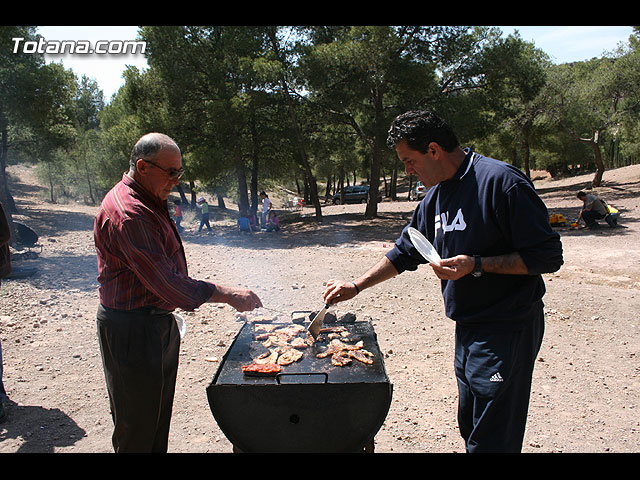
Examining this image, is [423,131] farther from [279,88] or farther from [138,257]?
[279,88]

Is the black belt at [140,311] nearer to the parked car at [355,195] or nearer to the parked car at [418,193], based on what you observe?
the parked car at [418,193]

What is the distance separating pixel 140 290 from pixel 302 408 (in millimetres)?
1079

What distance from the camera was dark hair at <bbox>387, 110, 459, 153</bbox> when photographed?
96.7 inches

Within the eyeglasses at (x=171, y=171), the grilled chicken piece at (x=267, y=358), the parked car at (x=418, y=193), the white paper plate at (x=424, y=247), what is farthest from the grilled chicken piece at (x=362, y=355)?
the parked car at (x=418, y=193)

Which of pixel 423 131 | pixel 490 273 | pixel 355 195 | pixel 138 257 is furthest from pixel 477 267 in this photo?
pixel 355 195

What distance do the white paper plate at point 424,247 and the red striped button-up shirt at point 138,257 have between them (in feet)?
3.75

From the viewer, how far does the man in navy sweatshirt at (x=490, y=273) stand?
7.27 feet

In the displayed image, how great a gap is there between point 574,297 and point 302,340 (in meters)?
5.54

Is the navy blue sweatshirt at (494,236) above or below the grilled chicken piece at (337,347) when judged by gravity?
above

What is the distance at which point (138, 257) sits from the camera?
2328mm

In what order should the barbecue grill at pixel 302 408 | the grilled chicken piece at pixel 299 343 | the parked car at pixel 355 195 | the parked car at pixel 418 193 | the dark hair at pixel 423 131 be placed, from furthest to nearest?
the parked car at pixel 355 195 → the parked car at pixel 418 193 → the grilled chicken piece at pixel 299 343 → the barbecue grill at pixel 302 408 → the dark hair at pixel 423 131

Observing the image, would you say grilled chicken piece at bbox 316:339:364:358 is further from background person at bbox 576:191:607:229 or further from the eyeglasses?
background person at bbox 576:191:607:229

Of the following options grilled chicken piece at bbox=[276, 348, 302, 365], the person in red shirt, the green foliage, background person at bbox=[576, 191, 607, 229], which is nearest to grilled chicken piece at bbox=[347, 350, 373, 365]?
grilled chicken piece at bbox=[276, 348, 302, 365]

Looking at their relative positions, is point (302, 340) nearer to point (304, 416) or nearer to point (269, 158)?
point (304, 416)
